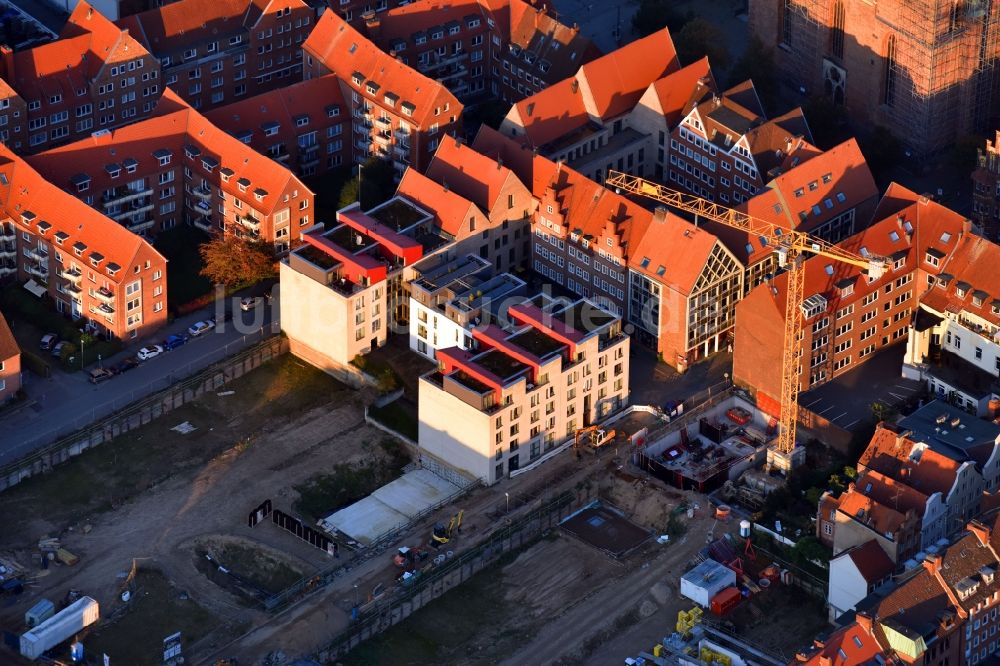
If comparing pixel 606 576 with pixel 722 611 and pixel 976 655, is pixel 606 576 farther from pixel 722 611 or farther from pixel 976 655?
pixel 976 655

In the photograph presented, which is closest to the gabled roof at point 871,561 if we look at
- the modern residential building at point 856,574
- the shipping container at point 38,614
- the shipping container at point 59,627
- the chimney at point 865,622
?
the modern residential building at point 856,574

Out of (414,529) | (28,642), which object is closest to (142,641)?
(28,642)

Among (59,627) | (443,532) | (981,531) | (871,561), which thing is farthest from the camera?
(443,532)

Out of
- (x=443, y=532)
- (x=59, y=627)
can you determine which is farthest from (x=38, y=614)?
(x=443, y=532)

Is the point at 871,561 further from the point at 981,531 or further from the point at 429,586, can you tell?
the point at 429,586

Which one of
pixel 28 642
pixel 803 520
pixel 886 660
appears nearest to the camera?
pixel 886 660

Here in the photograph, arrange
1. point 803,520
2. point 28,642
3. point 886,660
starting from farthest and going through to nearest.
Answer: point 803,520 → point 28,642 → point 886,660

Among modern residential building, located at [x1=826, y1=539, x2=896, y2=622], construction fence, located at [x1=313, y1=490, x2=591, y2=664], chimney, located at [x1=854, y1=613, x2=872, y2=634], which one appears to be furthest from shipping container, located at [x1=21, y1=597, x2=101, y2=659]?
chimney, located at [x1=854, y1=613, x2=872, y2=634]
